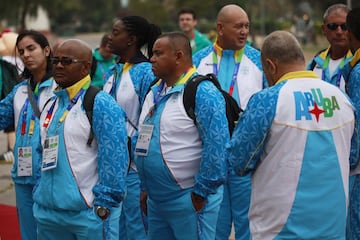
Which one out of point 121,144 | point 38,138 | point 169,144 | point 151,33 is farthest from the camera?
point 151,33

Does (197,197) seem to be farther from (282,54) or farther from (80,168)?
(282,54)

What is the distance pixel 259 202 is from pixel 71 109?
132 centimetres

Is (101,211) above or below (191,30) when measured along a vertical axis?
below

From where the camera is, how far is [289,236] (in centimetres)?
442

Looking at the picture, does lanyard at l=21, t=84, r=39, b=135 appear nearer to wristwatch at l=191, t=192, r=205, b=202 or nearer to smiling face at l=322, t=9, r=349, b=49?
wristwatch at l=191, t=192, r=205, b=202

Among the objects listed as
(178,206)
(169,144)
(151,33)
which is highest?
(151,33)

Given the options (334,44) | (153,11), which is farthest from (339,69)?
(153,11)

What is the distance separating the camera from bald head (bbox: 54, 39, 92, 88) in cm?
509

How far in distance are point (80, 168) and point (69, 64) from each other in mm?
653

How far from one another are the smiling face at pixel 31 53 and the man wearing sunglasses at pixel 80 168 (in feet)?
4.35

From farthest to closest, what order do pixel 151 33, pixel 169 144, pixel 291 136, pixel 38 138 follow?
pixel 151 33 → pixel 38 138 → pixel 169 144 → pixel 291 136

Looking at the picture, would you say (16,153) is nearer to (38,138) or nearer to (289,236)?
(38,138)

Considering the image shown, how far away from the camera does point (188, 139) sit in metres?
5.36

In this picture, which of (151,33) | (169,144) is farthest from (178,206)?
(151,33)
